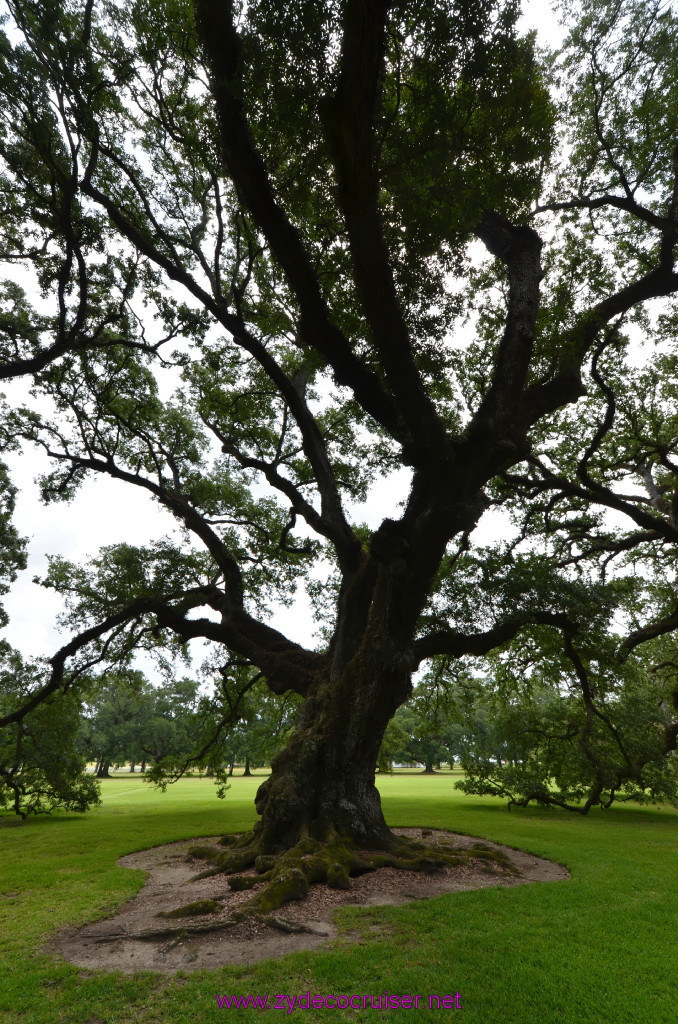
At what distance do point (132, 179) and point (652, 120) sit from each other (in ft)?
32.0

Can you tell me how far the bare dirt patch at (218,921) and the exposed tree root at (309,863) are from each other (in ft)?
0.38

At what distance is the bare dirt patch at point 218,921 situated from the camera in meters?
4.67

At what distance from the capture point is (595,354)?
33.6 feet

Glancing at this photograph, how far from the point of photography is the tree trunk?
27.2 feet

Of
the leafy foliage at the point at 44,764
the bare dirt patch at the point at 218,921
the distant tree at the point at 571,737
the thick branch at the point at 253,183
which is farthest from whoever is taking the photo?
the leafy foliage at the point at 44,764

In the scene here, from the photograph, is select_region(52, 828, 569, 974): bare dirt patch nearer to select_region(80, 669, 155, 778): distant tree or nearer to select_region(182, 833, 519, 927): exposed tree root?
select_region(182, 833, 519, 927): exposed tree root

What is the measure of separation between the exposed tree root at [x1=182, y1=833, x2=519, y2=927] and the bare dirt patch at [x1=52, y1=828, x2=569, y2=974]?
117 millimetres

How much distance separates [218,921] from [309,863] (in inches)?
73.6

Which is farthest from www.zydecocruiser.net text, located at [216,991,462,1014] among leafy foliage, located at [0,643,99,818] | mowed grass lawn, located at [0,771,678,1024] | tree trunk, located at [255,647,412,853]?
leafy foliage, located at [0,643,99,818]

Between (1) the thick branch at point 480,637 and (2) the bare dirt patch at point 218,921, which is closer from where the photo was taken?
(2) the bare dirt patch at point 218,921

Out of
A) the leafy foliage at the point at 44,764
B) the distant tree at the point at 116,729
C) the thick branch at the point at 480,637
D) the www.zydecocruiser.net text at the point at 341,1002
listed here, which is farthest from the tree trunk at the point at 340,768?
the distant tree at the point at 116,729

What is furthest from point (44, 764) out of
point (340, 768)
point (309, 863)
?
point (309, 863)

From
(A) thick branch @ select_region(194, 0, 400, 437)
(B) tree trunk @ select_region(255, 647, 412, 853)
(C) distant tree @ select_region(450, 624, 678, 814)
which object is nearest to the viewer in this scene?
(A) thick branch @ select_region(194, 0, 400, 437)

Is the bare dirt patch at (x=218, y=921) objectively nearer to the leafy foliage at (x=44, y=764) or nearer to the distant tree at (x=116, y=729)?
the leafy foliage at (x=44, y=764)
